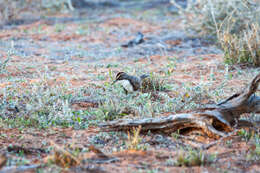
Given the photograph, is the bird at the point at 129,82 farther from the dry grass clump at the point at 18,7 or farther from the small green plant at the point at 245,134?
the dry grass clump at the point at 18,7

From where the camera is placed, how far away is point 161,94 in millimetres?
4266

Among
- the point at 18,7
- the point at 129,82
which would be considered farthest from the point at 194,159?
the point at 18,7

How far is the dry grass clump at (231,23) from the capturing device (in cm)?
566

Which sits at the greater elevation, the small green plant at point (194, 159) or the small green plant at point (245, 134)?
the small green plant at point (194, 159)

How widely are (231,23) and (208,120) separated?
5.41 meters

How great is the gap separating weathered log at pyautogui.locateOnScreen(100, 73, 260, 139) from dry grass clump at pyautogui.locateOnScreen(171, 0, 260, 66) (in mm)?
2599

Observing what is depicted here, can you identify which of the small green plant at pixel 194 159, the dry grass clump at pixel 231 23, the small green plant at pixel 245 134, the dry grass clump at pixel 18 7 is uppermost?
the dry grass clump at pixel 18 7

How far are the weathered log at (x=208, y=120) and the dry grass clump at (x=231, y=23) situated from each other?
2599 mm

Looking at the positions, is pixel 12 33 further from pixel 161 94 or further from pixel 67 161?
pixel 67 161

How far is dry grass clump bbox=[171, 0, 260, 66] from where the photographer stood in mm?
5664

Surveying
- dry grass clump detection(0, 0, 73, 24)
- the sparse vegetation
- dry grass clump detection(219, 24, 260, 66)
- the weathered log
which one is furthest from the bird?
dry grass clump detection(0, 0, 73, 24)

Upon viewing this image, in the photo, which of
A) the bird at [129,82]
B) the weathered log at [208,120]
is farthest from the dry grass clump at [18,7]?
the weathered log at [208,120]

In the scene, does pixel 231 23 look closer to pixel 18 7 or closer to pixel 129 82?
pixel 129 82

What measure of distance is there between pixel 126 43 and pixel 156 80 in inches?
158
